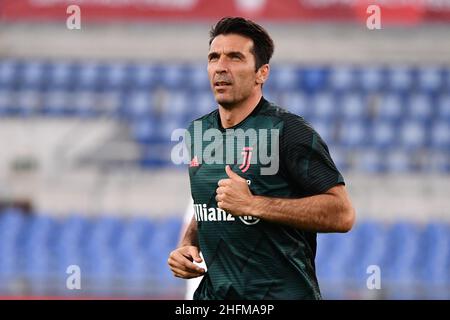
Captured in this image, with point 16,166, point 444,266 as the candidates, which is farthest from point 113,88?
point 444,266

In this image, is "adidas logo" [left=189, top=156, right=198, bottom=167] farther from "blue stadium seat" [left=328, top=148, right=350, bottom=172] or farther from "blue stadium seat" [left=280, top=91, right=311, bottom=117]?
"blue stadium seat" [left=280, top=91, right=311, bottom=117]

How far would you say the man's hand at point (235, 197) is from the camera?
157 inches

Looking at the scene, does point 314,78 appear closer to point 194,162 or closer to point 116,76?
point 116,76

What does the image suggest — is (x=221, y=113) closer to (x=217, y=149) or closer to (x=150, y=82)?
(x=217, y=149)

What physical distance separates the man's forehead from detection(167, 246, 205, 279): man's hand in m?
0.92

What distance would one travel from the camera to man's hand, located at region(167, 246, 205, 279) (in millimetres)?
4215

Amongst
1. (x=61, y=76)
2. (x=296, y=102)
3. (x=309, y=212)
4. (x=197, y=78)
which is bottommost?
(x=309, y=212)

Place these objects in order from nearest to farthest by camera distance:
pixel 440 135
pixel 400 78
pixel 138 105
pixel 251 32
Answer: pixel 251 32 < pixel 440 135 < pixel 400 78 < pixel 138 105

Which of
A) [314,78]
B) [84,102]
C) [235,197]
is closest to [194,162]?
[235,197]

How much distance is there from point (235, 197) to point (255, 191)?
0.18 metres

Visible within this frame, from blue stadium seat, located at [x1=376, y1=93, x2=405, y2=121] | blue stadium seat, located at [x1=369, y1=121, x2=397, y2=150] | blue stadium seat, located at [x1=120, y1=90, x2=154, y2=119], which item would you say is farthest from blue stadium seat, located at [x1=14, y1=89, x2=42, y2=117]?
blue stadium seat, located at [x1=376, y1=93, x2=405, y2=121]

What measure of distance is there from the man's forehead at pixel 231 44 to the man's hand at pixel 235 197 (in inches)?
24.0

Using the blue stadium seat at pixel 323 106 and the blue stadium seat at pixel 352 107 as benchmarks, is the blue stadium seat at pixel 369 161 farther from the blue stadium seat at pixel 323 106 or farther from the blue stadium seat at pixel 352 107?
the blue stadium seat at pixel 323 106

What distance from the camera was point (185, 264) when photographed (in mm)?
4234
